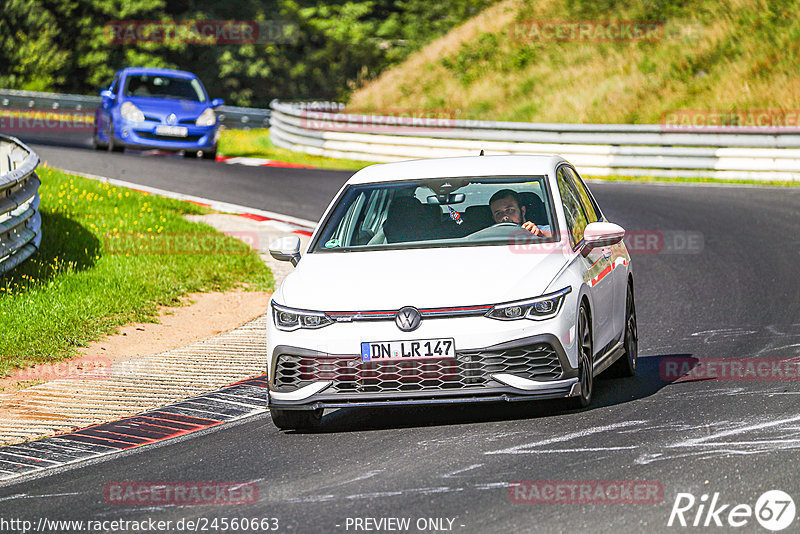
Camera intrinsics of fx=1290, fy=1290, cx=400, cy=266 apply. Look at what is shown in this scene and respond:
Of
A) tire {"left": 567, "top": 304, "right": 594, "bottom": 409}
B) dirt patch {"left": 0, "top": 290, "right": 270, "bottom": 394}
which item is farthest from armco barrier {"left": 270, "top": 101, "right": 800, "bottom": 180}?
tire {"left": 567, "top": 304, "right": 594, "bottom": 409}

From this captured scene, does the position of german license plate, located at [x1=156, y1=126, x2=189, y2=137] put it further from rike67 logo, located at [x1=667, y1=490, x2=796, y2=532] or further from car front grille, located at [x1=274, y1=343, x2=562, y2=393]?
rike67 logo, located at [x1=667, y1=490, x2=796, y2=532]

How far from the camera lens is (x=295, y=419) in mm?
7742

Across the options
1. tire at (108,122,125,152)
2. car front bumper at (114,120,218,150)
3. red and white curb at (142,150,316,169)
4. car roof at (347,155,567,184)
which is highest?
car roof at (347,155,567,184)

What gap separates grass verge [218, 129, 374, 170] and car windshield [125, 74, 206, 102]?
116 inches

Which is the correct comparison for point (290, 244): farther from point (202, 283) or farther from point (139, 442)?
point (202, 283)

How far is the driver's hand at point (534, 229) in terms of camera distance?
8234mm

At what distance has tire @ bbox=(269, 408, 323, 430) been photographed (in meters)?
7.72

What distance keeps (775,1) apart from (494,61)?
8.64 meters

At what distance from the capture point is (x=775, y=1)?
33219 mm

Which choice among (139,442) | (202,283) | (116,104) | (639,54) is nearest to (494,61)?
(639,54)

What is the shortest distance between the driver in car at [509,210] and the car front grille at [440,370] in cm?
131

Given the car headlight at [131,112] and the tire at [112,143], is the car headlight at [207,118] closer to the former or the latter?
the car headlight at [131,112]

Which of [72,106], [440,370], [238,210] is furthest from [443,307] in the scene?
[72,106]

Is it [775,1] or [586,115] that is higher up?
[775,1]
